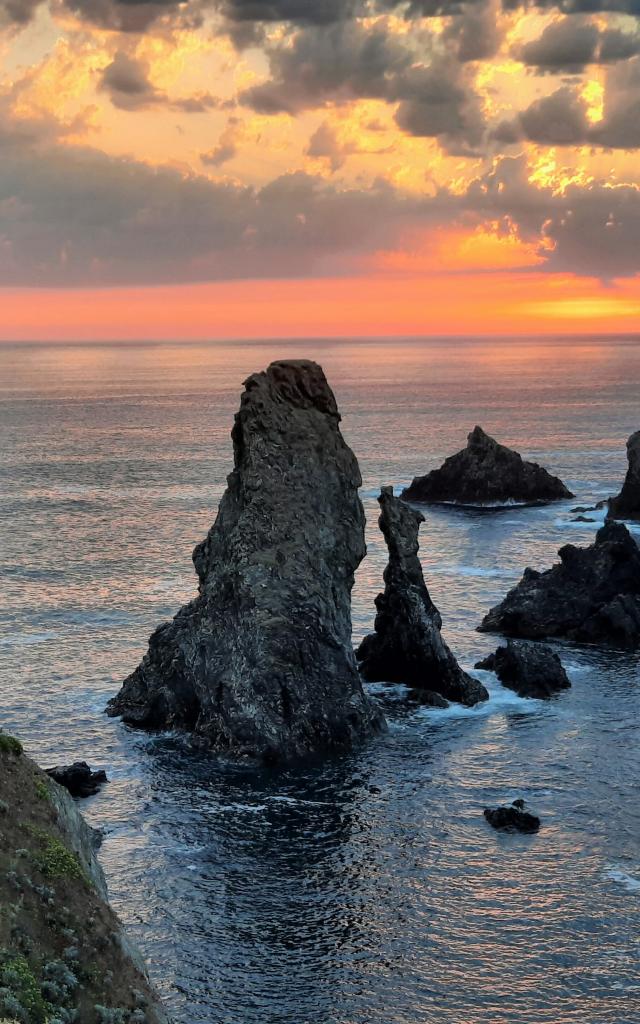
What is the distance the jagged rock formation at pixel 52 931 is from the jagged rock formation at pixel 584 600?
178 feet

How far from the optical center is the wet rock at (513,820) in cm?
5175

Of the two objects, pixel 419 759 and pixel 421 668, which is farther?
pixel 421 668

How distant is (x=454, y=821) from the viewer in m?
53.0

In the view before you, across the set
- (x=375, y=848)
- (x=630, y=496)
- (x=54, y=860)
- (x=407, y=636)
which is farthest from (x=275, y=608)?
(x=630, y=496)

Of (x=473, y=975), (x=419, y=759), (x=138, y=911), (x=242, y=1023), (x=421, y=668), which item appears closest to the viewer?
(x=242, y=1023)

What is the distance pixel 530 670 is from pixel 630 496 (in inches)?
2243

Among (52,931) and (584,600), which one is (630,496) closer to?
(584,600)

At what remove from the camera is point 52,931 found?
92.3 feet

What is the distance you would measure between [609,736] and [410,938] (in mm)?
22948

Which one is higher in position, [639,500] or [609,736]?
[639,500]

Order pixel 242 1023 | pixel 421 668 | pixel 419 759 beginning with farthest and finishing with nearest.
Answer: pixel 421 668 → pixel 419 759 → pixel 242 1023

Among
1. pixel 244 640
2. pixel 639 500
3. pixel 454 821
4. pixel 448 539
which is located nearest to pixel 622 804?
pixel 454 821

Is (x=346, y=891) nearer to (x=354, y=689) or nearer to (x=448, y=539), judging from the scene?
(x=354, y=689)

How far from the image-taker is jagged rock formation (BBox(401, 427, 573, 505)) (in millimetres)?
139375
